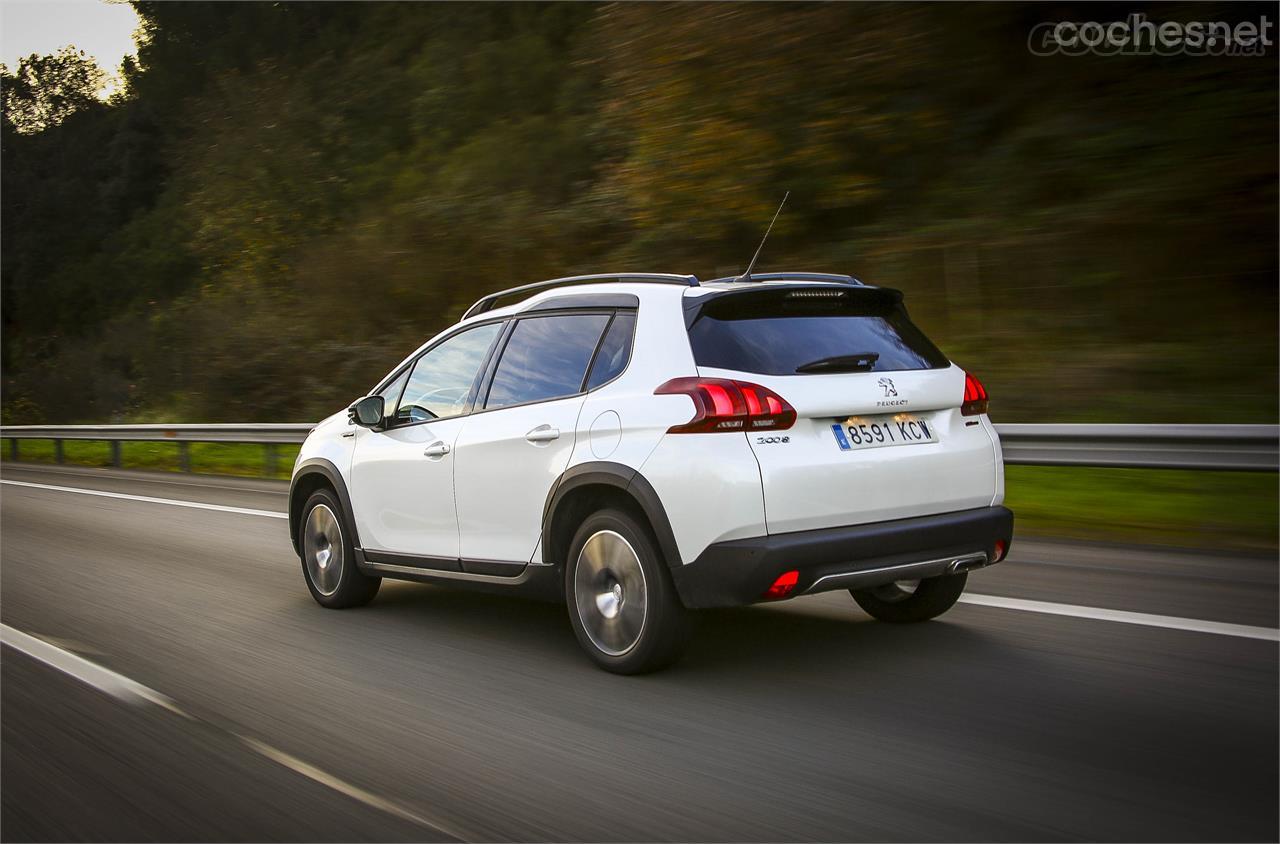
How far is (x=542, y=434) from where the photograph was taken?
5.55 meters

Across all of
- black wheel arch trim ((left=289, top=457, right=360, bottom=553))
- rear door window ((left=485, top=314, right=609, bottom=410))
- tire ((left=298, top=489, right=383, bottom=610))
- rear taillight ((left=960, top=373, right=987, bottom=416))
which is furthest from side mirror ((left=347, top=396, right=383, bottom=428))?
rear taillight ((left=960, top=373, right=987, bottom=416))

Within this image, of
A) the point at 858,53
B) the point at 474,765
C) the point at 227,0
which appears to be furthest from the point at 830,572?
the point at 227,0

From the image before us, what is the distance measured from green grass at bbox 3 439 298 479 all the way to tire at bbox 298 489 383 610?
9.67 metres

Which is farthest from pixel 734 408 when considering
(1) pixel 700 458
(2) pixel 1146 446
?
(2) pixel 1146 446

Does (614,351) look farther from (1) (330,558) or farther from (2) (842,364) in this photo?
(1) (330,558)

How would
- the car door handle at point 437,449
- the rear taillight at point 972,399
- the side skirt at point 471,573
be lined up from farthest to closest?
1. the car door handle at point 437,449
2. the side skirt at point 471,573
3. the rear taillight at point 972,399

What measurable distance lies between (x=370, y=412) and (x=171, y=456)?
1814 cm

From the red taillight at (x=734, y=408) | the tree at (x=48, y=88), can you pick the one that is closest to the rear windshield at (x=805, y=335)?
the red taillight at (x=734, y=408)

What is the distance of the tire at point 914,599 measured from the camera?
5.88m

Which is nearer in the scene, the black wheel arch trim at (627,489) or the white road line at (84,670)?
the black wheel arch trim at (627,489)

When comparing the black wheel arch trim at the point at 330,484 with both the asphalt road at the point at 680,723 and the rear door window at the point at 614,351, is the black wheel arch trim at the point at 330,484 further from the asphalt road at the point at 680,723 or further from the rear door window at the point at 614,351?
the rear door window at the point at 614,351

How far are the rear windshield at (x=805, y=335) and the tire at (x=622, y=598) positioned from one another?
795 millimetres

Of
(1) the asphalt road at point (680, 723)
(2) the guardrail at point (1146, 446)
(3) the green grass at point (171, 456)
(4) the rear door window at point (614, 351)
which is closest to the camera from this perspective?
(1) the asphalt road at point (680, 723)

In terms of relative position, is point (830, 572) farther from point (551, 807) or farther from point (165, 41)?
point (165, 41)
